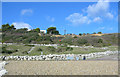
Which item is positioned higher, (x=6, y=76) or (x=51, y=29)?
(x=51, y=29)

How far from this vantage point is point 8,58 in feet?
43.1

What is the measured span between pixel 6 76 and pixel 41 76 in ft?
4.29

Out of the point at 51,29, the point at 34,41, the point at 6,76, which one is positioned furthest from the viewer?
the point at 51,29

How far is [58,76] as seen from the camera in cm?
583

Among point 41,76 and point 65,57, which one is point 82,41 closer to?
point 65,57

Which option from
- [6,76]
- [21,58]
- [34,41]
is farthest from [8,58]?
[34,41]

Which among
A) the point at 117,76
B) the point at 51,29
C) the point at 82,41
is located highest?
the point at 51,29

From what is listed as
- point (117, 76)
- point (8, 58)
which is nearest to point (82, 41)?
point (8, 58)

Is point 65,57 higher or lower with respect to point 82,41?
lower

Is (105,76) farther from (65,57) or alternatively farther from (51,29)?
(51,29)

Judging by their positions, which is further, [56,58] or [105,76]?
[56,58]

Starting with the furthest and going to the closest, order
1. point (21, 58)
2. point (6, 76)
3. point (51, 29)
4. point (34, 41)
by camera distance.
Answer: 1. point (51, 29)
2. point (34, 41)
3. point (21, 58)
4. point (6, 76)

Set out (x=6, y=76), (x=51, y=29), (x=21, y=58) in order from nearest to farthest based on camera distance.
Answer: (x=6, y=76)
(x=21, y=58)
(x=51, y=29)

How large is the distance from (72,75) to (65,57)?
7.36m
